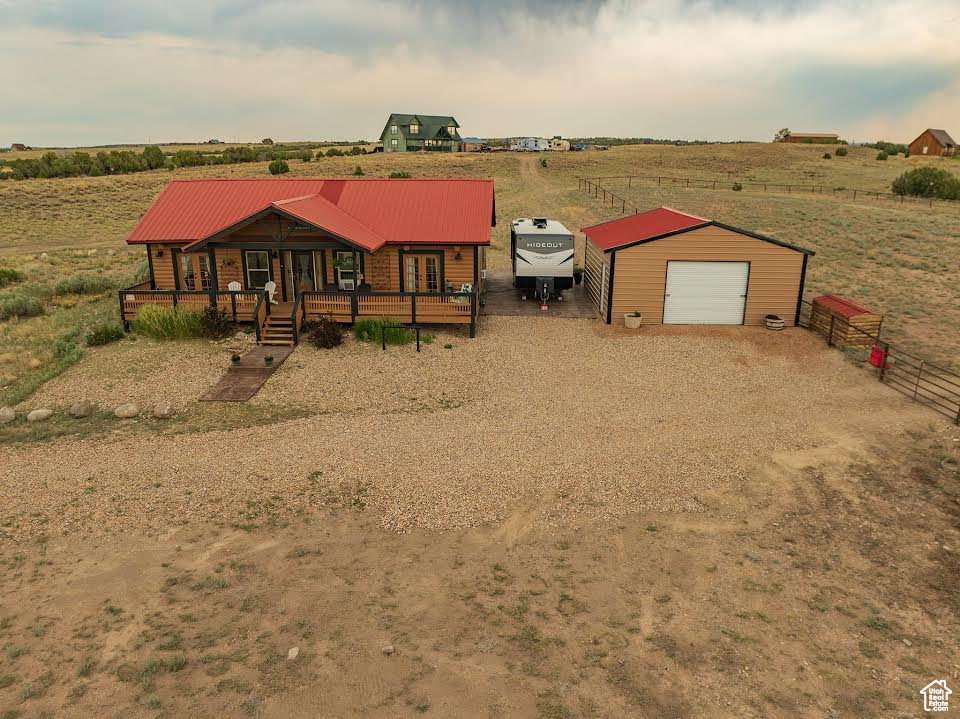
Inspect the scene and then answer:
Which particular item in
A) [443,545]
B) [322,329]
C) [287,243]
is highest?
[287,243]

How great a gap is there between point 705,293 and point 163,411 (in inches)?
698

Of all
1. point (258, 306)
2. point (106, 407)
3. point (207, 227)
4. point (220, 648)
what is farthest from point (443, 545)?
point (207, 227)

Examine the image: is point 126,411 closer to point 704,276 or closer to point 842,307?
point 704,276

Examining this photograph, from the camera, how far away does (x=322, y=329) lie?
19422 mm

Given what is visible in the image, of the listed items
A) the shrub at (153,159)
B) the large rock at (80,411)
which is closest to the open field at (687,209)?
the large rock at (80,411)

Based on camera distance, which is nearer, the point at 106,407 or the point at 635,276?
the point at 106,407

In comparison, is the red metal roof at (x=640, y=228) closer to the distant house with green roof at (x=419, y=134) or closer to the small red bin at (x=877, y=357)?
the small red bin at (x=877, y=357)

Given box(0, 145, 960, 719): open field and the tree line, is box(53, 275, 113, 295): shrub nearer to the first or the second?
box(0, 145, 960, 719): open field

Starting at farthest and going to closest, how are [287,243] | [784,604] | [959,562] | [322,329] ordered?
1. [287,243]
2. [322,329]
3. [959,562]
4. [784,604]

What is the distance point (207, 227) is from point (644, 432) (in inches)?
681

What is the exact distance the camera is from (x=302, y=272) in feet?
72.4

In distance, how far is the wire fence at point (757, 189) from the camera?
51531 mm

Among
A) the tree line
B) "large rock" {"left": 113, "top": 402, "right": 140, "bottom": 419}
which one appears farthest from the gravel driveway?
the tree line

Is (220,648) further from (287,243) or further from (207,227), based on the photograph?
(207,227)
